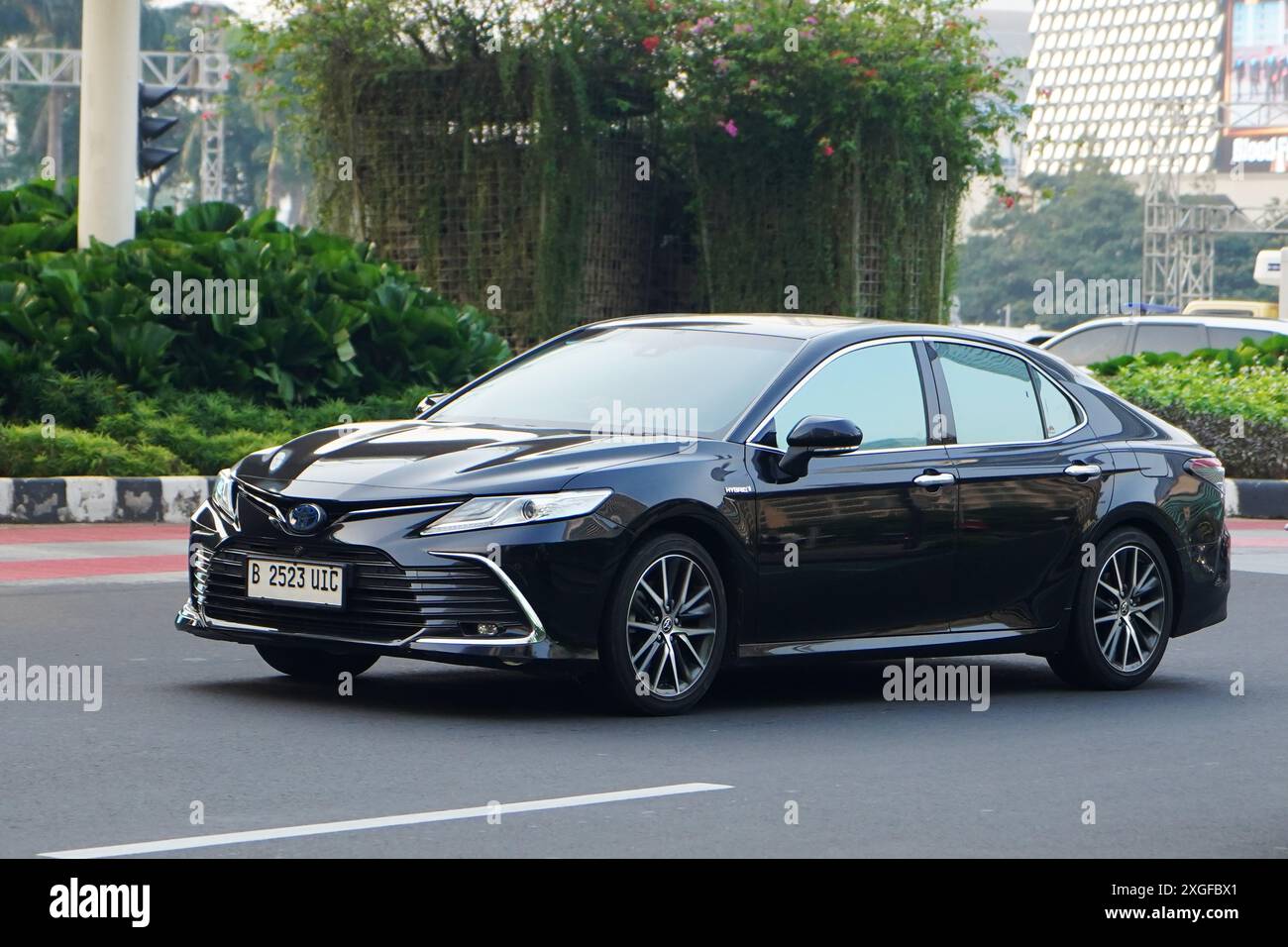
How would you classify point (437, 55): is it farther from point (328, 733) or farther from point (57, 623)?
point (328, 733)

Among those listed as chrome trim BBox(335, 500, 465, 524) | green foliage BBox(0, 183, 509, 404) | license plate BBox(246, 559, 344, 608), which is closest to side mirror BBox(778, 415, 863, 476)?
chrome trim BBox(335, 500, 465, 524)

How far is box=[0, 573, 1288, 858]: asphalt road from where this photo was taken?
6242 mm

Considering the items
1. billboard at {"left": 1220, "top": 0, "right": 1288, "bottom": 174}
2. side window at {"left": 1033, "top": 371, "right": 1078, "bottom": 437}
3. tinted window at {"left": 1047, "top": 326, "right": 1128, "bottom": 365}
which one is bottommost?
side window at {"left": 1033, "top": 371, "right": 1078, "bottom": 437}

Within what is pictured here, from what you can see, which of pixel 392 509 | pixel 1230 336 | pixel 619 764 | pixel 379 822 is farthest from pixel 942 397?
pixel 1230 336

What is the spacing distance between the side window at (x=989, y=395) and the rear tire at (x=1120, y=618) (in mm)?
621

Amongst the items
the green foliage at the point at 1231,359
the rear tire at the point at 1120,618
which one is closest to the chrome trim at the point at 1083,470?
the rear tire at the point at 1120,618

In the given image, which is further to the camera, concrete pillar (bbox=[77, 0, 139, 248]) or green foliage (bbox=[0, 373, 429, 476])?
concrete pillar (bbox=[77, 0, 139, 248])

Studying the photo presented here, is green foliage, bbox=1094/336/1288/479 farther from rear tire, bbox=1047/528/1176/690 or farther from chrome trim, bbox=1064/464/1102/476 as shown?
chrome trim, bbox=1064/464/1102/476

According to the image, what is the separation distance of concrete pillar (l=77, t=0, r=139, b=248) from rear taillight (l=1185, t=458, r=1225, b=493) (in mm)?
10347

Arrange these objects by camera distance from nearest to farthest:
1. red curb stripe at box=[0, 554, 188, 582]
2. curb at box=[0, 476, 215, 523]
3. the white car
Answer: red curb stripe at box=[0, 554, 188, 582] < curb at box=[0, 476, 215, 523] < the white car

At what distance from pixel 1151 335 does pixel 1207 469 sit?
60.3 ft

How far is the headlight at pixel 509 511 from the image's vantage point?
7.91 meters

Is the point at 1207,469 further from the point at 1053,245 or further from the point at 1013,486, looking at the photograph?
the point at 1053,245

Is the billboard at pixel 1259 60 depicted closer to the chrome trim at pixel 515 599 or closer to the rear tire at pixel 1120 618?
the rear tire at pixel 1120 618
